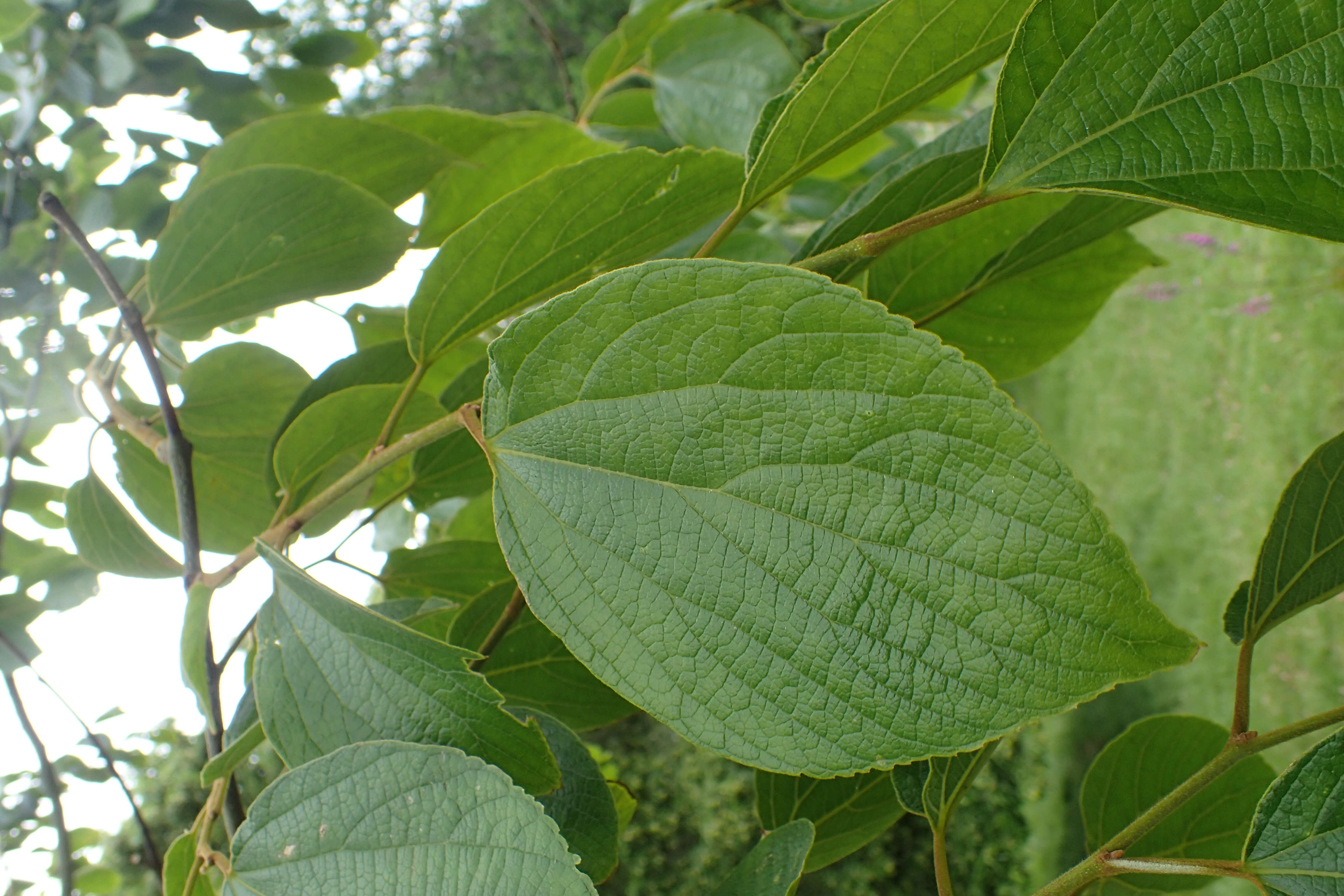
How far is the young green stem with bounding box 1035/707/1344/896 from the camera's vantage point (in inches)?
10.7

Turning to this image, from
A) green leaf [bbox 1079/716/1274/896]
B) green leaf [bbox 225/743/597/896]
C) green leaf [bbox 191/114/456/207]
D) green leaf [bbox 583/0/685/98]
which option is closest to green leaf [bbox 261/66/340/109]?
green leaf [bbox 583/0/685/98]

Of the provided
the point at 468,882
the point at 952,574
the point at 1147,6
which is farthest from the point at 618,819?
the point at 1147,6

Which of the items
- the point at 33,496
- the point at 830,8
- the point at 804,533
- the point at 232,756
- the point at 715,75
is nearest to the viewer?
the point at 804,533

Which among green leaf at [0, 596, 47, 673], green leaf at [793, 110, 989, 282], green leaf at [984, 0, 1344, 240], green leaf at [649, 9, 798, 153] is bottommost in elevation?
green leaf at [984, 0, 1344, 240]

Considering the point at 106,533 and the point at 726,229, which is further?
the point at 106,533

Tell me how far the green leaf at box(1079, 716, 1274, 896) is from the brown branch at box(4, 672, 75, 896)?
1.90ft

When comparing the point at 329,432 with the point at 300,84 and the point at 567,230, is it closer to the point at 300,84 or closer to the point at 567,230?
the point at 567,230

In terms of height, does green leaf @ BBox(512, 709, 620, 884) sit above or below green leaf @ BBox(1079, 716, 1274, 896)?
above

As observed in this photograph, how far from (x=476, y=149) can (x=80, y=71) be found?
1.60 ft

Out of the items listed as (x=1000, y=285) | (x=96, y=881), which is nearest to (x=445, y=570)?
(x=1000, y=285)

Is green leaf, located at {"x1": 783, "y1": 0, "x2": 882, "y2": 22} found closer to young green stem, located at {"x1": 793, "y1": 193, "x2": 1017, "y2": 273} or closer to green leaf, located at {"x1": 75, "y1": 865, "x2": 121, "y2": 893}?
young green stem, located at {"x1": 793, "y1": 193, "x2": 1017, "y2": 273}

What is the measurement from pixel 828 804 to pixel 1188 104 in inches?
12.8

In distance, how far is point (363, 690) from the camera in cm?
30

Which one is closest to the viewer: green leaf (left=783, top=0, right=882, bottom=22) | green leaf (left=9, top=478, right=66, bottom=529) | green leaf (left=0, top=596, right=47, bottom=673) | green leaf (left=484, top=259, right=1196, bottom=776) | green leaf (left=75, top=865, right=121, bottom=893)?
green leaf (left=484, top=259, right=1196, bottom=776)
